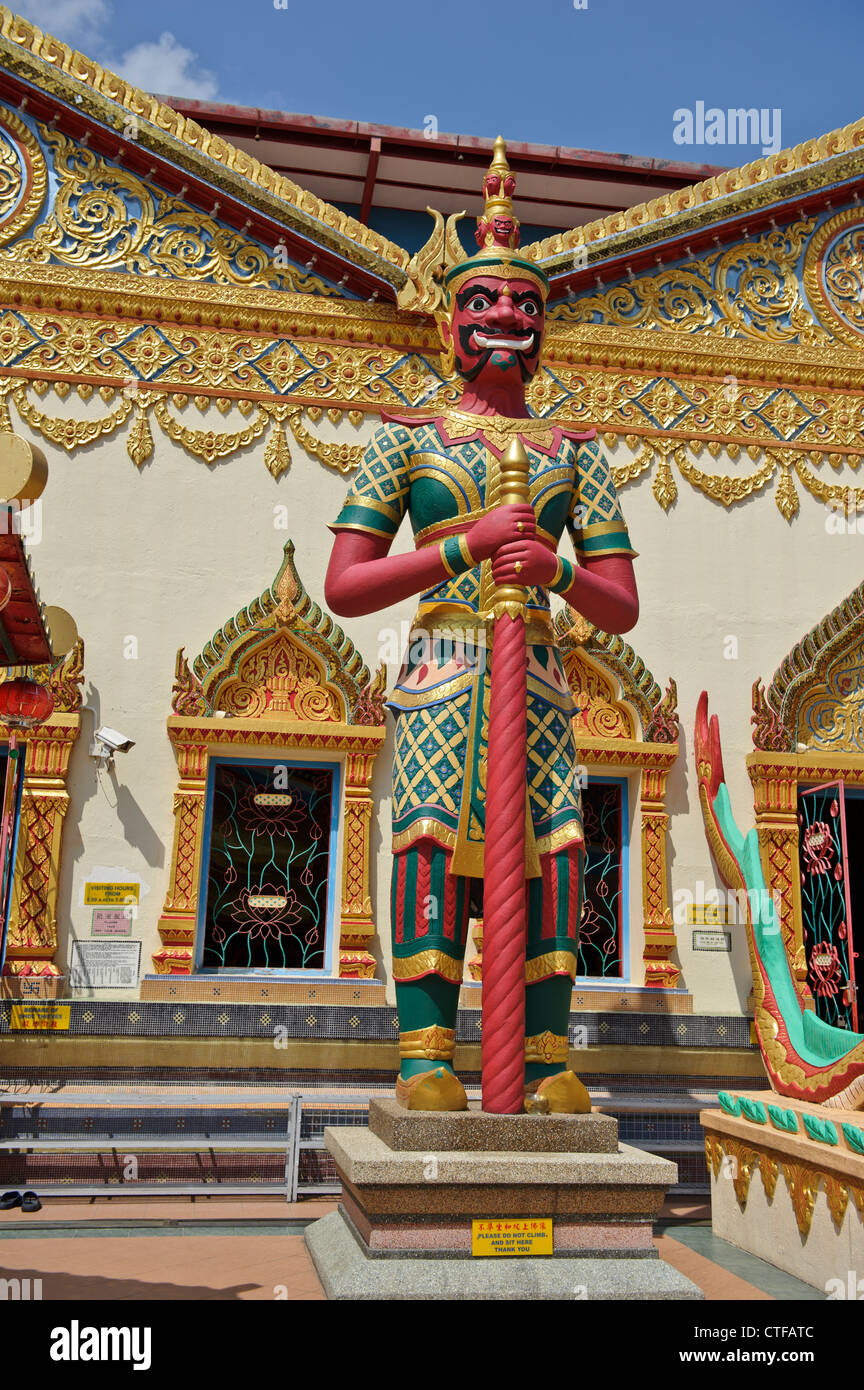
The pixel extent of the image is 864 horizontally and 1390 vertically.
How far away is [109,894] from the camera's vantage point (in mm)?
5945

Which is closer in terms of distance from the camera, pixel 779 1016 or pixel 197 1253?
pixel 197 1253

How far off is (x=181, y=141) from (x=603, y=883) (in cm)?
498

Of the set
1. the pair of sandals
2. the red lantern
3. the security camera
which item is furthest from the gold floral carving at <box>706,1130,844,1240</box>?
the security camera

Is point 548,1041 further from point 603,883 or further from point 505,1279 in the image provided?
point 603,883

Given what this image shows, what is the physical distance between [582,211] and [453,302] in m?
6.61

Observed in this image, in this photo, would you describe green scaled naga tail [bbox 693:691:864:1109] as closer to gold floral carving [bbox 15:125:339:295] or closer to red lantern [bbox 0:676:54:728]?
red lantern [bbox 0:676:54:728]

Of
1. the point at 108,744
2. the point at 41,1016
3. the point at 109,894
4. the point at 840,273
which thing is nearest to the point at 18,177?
the point at 108,744

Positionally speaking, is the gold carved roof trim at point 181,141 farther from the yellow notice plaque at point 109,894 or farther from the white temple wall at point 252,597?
the yellow notice plaque at point 109,894

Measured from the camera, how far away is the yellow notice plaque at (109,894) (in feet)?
19.5

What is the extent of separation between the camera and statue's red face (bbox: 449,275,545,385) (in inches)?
147

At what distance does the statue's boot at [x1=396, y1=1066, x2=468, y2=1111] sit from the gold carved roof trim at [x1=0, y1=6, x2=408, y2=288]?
193 inches

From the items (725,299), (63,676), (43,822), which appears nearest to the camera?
(43,822)

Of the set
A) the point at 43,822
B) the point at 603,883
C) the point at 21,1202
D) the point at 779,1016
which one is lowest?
the point at 21,1202

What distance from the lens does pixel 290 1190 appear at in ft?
15.5
